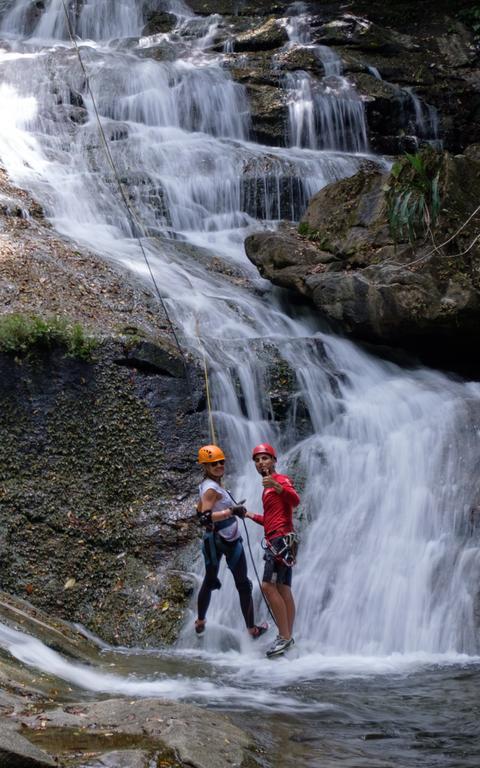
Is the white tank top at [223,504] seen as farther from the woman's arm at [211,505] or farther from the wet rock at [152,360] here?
the wet rock at [152,360]

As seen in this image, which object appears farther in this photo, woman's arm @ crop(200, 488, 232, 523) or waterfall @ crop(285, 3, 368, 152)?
waterfall @ crop(285, 3, 368, 152)

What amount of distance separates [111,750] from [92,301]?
21.8 ft

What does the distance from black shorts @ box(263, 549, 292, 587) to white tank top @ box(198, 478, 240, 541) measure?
351 mm

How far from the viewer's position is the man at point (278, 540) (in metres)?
6.26

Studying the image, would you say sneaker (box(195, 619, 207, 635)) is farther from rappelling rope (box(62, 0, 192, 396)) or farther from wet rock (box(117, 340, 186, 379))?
wet rock (box(117, 340, 186, 379))

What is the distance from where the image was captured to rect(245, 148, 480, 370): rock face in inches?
377

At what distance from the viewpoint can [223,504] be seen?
6461mm

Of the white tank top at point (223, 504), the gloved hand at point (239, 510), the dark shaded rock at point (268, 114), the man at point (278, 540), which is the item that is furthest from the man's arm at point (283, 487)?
the dark shaded rock at point (268, 114)

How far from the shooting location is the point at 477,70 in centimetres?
1873

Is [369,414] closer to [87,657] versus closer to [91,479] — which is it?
[91,479]

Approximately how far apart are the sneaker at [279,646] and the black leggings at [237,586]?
1.19 feet

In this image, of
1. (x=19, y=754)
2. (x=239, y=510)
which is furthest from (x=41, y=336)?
(x=19, y=754)

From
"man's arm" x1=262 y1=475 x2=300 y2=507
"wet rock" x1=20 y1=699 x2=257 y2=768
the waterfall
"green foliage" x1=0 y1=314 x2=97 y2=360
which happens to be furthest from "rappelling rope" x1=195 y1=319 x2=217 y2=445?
the waterfall

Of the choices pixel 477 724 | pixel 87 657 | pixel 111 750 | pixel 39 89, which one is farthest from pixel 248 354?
pixel 39 89
